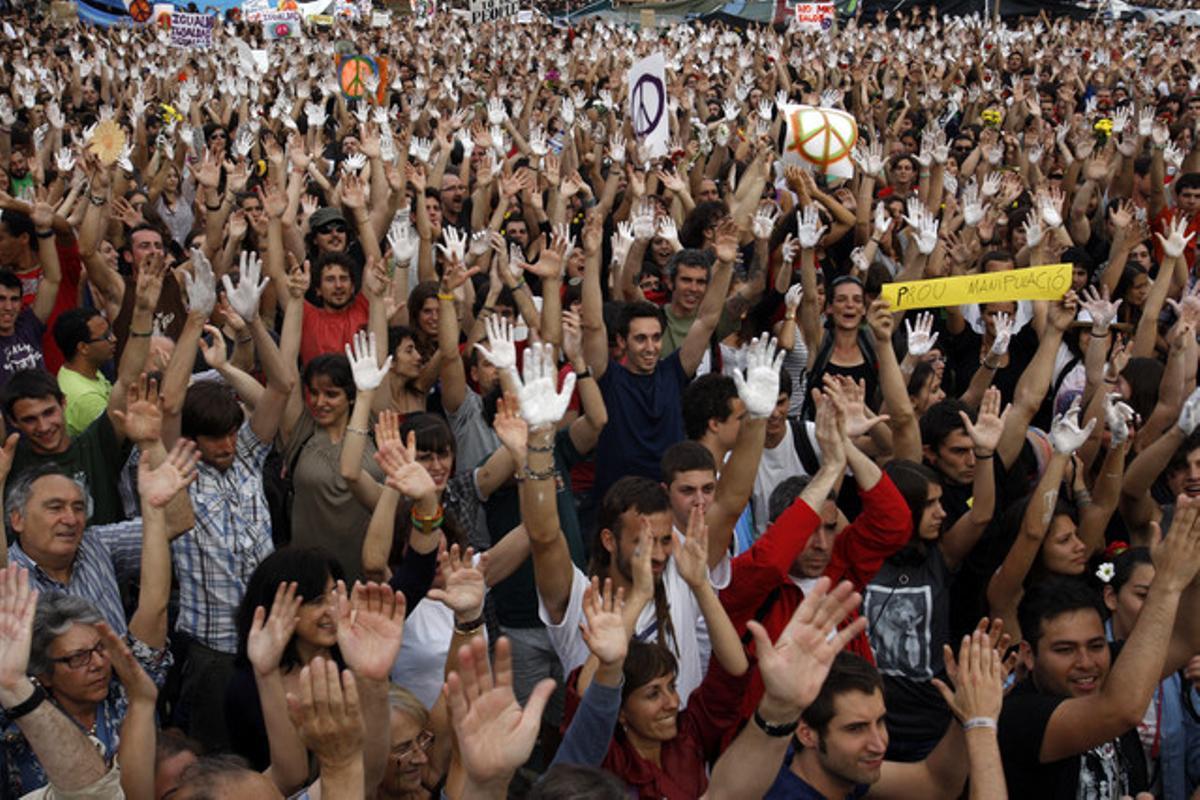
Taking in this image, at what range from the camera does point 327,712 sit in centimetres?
246

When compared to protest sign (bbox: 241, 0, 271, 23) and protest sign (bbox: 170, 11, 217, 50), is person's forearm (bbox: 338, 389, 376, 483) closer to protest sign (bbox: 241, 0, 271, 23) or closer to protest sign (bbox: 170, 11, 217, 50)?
protest sign (bbox: 170, 11, 217, 50)

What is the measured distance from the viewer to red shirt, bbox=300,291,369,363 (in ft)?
19.5

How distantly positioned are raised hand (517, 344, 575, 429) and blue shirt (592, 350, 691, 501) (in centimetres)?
150

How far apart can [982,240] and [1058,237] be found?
619 millimetres

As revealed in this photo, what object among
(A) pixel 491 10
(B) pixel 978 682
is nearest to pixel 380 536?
(B) pixel 978 682

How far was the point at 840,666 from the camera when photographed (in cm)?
311

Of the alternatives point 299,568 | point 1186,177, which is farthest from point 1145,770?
point 1186,177

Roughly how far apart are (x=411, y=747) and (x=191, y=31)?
14.8 meters

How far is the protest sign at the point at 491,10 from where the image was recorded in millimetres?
23781

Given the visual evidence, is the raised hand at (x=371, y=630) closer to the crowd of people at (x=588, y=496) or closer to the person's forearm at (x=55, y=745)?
the crowd of people at (x=588, y=496)

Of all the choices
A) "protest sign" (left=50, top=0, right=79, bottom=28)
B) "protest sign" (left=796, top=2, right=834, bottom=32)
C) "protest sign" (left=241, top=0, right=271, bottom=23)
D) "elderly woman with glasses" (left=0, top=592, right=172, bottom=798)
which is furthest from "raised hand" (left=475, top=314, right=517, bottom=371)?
"protest sign" (left=50, top=0, right=79, bottom=28)

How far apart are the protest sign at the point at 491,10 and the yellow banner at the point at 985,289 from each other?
19441mm

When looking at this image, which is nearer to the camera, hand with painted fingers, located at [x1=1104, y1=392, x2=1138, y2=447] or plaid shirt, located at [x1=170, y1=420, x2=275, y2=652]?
plaid shirt, located at [x1=170, y1=420, x2=275, y2=652]

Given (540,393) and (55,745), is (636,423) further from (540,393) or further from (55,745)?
(55,745)
